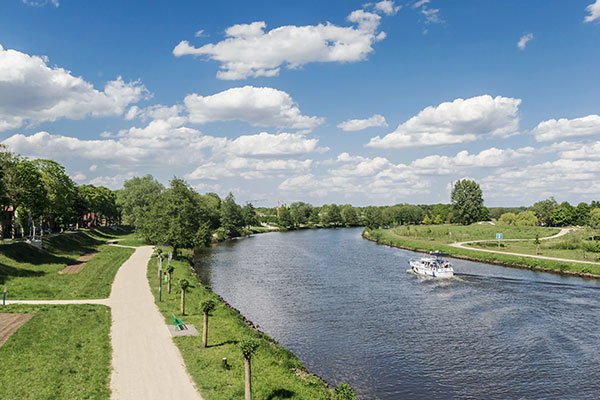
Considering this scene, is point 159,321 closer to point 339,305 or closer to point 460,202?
point 339,305

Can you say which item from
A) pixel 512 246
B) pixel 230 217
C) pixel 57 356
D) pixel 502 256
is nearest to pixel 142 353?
pixel 57 356

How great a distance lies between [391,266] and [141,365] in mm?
56205

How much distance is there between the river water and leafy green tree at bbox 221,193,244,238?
74.7 metres

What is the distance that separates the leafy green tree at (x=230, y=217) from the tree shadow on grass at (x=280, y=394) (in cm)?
11940

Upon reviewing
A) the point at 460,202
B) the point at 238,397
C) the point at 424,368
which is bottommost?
the point at 424,368

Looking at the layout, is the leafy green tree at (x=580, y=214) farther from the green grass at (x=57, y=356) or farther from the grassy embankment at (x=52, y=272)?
the green grass at (x=57, y=356)

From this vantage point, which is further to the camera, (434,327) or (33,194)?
(33,194)

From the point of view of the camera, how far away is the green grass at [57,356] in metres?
18.2

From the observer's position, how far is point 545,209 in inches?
6885

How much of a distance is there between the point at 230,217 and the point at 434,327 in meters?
109

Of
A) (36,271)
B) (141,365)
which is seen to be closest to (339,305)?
(141,365)

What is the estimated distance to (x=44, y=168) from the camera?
72.9 m

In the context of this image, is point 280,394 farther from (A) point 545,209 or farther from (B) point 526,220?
(A) point 545,209

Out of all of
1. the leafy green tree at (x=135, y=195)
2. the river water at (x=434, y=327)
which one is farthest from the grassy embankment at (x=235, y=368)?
the leafy green tree at (x=135, y=195)
